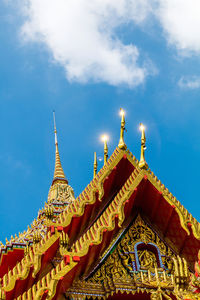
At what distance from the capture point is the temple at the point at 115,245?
6.82 meters

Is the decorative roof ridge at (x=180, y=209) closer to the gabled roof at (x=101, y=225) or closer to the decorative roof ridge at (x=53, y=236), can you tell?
the gabled roof at (x=101, y=225)

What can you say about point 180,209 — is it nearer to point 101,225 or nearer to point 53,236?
point 101,225

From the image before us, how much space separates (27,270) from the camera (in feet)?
23.7

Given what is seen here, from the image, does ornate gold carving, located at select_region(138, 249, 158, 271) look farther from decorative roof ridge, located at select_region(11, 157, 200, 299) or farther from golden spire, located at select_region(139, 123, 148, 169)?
golden spire, located at select_region(139, 123, 148, 169)

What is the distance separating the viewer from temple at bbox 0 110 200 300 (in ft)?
22.4

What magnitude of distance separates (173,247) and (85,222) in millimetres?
1701

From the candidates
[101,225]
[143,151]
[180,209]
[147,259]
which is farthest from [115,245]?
[143,151]

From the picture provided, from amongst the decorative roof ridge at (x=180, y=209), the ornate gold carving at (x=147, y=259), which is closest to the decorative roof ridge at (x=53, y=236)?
the decorative roof ridge at (x=180, y=209)

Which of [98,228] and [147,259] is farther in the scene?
[147,259]

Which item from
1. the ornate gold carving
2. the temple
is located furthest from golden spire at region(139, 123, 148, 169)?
the ornate gold carving

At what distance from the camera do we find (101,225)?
728 cm

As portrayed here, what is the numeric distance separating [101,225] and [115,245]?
755mm

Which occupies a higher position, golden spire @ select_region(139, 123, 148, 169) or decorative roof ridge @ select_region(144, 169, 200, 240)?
golden spire @ select_region(139, 123, 148, 169)

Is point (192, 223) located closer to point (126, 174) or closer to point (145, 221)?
point (145, 221)
